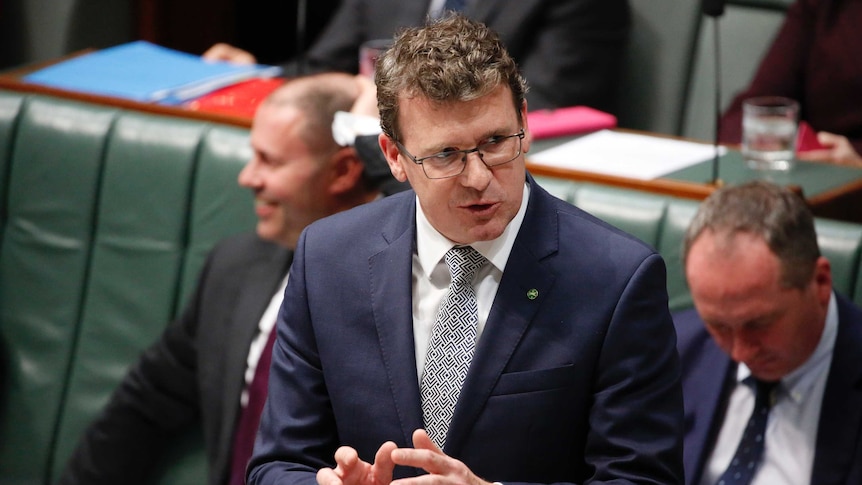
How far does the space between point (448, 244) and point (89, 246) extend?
160 cm

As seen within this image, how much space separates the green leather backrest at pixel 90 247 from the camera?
8.99 feet

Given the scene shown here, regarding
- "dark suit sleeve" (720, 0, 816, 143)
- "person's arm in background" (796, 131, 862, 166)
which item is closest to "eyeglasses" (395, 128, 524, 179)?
"person's arm in background" (796, 131, 862, 166)

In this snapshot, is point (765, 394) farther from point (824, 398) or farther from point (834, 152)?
point (834, 152)

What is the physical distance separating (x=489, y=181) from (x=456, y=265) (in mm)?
140

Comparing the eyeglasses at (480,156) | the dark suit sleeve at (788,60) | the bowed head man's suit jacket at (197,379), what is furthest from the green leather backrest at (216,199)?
the eyeglasses at (480,156)

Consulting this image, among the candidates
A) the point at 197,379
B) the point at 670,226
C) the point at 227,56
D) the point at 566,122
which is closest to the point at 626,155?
the point at 566,122

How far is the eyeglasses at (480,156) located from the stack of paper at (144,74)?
1.69 meters

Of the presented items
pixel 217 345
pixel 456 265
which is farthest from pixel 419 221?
pixel 217 345

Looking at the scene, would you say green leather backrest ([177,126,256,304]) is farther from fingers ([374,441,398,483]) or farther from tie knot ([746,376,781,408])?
fingers ([374,441,398,483])

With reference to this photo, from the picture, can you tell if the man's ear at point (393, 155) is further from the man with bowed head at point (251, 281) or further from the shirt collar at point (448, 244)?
the man with bowed head at point (251, 281)

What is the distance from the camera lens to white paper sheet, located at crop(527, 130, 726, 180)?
8.13 ft

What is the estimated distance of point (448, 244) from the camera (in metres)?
1.47

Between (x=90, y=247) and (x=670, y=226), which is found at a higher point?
(x=670, y=226)

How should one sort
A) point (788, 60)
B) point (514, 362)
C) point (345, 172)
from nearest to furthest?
point (514, 362) → point (345, 172) → point (788, 60)
